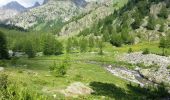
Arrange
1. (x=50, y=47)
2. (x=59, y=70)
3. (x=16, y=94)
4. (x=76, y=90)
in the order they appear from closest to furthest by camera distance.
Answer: (x=16, y=94) → (x=76, y=90) → (x=59, y=70) → (x=50, y=47)

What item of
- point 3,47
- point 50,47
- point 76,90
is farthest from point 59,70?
point 50,47

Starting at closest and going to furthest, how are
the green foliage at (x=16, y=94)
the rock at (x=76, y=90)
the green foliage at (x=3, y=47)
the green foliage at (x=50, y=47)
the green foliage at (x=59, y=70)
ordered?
the green foliage at (x=16, y=94) < the rock at (x=76, y=90) < the green foliage at (x=59, y=70) < the green foliage at (x=3, y=47) < the green foliage at (x=50, y=47)

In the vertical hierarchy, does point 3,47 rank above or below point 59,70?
above

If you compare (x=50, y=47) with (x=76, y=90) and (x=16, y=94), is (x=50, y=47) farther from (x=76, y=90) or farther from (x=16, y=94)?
(x=16, y=94)

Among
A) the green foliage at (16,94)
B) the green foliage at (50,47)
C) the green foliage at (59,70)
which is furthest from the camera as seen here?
the green foliage at (50,47)

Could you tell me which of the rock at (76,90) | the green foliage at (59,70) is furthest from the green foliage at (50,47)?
the rock at (76,90)

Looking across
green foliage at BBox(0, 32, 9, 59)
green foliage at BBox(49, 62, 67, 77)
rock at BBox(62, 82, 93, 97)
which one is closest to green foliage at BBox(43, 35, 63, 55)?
green foliage at BBox(0, 32, 9, 59)

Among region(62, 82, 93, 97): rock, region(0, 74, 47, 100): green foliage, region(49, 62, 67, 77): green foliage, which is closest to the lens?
region(0, 74, 47, 100): green foliage

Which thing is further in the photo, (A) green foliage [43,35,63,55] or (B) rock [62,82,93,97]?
(A) green foliage [43,35,63,55]

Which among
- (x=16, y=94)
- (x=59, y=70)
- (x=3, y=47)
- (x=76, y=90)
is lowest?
(x=76, y=90)

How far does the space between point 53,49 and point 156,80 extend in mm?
103899

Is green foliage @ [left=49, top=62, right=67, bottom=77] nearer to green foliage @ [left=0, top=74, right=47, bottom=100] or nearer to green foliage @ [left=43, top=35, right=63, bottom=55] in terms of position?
green foliage @ [left=0, top=74, right=47, bottom=100]

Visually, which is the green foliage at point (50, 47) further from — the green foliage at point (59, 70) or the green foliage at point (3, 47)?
the green foliage at point (59, 70)

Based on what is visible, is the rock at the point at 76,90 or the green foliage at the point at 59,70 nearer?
the rock at the point at 76,90
